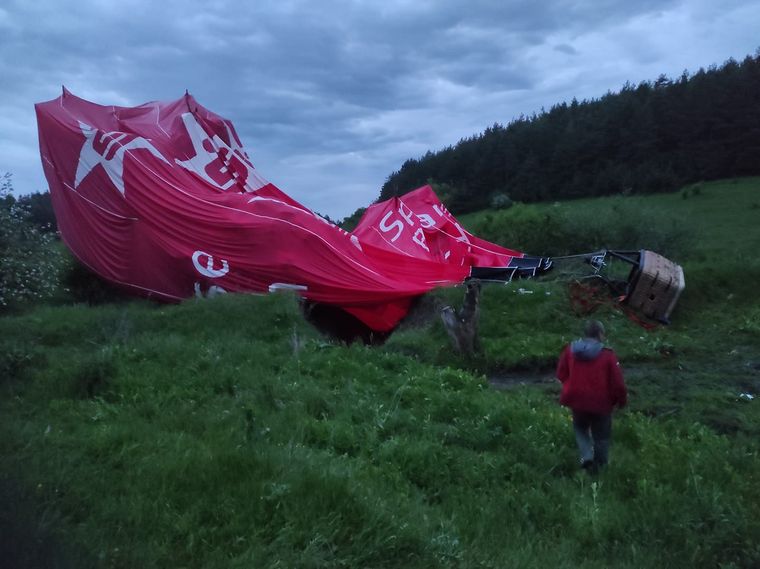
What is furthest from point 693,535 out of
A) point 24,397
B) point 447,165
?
point 447,165

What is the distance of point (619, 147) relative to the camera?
4231cm

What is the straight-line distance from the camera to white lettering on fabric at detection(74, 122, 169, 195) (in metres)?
16.3

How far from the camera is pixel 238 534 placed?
454 centimetres

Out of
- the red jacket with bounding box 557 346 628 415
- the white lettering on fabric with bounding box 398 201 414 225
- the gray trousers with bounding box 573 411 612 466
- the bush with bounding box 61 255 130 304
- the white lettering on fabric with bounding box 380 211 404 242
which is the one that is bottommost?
the gray trousers with bounding box 573 411 612 466

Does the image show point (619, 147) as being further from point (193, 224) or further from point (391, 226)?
point (193, 224)

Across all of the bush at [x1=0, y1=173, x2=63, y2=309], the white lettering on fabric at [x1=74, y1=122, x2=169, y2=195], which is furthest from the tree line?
the bush at [x1=0, y1=173, x2=63, y2=309]

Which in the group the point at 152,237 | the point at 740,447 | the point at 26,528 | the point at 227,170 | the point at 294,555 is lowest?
the point at 740,447

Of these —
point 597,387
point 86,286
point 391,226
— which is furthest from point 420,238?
point 597,387

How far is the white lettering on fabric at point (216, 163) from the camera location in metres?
17.7

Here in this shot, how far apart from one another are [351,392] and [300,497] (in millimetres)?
3691

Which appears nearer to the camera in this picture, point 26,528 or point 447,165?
point 26,528

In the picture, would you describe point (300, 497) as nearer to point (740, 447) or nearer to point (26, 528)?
point (26, 528)

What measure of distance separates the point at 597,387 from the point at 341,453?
2.30m

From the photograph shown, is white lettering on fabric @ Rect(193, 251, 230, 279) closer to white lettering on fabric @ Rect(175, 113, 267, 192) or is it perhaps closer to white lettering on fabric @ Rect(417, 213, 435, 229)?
white lettering on fabric @ Rect(175, 113, 267, 192)
